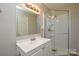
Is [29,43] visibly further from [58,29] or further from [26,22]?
[58,29]

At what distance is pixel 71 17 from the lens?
163 cm

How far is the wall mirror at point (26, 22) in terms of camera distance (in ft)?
5.14

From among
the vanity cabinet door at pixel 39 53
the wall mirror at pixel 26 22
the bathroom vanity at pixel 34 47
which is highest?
the wall mirror at pixel 26 22

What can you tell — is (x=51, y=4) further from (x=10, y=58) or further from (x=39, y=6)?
(x=10, y=58)

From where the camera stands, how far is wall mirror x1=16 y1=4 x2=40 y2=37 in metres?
1.57

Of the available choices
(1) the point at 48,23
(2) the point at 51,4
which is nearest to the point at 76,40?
(1) the point at 48,23

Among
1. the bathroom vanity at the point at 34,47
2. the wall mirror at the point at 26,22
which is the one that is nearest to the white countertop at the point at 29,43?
the bathroom vanity at the point at 34,47

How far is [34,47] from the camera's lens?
148cm

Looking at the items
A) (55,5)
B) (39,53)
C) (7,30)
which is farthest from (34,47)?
(55,5)

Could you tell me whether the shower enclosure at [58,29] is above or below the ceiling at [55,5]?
below

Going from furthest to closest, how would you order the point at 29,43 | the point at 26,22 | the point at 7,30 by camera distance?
the point at 26,22 < the point at 29,43 < the point at 7,30

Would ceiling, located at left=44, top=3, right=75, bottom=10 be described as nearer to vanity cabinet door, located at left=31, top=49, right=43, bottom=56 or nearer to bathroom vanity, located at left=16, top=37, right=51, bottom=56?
bathroom vanity, located at left=16, top=37, right=51, bottom=56

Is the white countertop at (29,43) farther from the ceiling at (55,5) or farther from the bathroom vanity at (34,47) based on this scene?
the ceiling at (55,5)

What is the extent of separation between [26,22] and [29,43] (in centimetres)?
34
